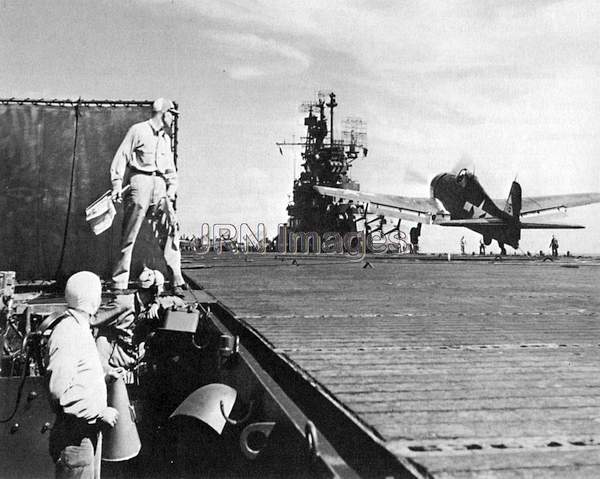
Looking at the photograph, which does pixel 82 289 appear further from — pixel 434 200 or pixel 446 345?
pixel 434 200

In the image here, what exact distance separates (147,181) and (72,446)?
587cm

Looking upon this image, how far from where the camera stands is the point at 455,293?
1032 cm

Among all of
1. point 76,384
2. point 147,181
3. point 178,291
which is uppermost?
point 147,181

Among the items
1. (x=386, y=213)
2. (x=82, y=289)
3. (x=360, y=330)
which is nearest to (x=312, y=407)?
(x=82, y=289)

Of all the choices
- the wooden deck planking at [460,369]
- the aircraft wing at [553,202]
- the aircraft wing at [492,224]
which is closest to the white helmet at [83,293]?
the wooden deck planking at [460,369]

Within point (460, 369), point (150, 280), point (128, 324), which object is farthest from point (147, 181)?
point (460, 369)

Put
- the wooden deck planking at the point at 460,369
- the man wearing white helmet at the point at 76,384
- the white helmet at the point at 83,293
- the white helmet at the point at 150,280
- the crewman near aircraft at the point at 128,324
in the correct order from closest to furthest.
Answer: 1. the wooden deck planking at the point at 460,369
2. the man wearing white helmet at the point at 76,384
3. the white helmet at the point at 83,293
4. the crewman near aircraft at the point at 128,324
5. the white helmet at the point at 150,280

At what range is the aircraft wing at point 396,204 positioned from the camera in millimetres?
38062

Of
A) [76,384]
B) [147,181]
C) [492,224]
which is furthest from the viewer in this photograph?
[492,224]

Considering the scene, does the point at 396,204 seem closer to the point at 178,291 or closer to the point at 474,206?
the point at 474,206

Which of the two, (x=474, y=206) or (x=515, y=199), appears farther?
(x=474, y=206)

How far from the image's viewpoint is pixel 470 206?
37.0 metres

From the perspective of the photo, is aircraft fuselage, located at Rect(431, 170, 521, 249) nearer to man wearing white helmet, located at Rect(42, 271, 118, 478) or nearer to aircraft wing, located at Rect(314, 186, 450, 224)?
aircraft wing, located at Rect(314, 186, 450, 224)

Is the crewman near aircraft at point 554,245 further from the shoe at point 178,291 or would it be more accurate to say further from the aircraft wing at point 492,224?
the shoe at point 178,291
